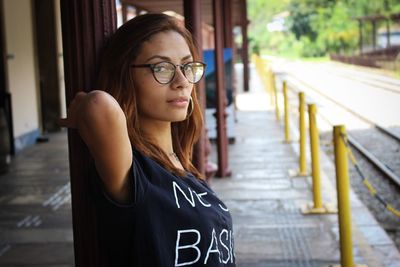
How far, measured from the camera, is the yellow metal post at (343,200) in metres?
4.18

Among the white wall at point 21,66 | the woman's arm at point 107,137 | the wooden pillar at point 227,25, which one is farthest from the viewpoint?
the wooden pillar at point 227,25

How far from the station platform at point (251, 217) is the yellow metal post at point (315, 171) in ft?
0.37

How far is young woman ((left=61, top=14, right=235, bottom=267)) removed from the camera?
138 cm

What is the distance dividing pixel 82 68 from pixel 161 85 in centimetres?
33

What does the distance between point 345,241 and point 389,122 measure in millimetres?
10365

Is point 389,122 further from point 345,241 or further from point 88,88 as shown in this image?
point 88,88

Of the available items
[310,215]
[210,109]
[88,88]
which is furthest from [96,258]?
[210,109]

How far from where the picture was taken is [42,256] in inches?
189

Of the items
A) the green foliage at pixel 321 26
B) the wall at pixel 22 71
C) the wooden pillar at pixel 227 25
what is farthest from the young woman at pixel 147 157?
the green foliage at pixel 321 26

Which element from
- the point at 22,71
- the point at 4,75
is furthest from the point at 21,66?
the point at 4,75

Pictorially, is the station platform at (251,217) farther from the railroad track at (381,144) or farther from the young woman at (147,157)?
the young woman at (147,157)

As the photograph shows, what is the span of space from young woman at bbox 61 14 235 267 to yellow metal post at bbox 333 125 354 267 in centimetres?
254

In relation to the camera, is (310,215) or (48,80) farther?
(48,80)

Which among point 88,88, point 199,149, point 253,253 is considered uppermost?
point 88,88
